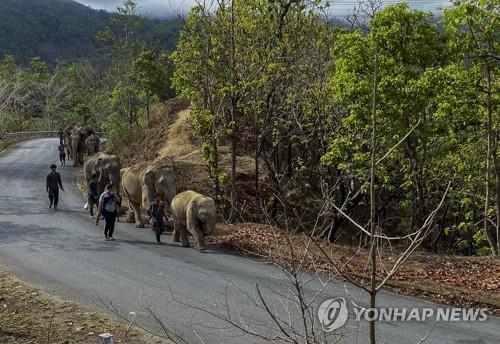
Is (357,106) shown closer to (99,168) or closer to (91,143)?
(99,168)

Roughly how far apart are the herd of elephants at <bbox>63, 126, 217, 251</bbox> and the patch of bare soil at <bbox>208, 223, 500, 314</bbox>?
0.97 meters

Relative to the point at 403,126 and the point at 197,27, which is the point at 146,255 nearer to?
the point at 403,126

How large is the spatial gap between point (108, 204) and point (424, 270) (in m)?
8.14

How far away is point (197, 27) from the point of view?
2366cm

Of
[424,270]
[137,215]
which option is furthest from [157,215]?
[424,270]

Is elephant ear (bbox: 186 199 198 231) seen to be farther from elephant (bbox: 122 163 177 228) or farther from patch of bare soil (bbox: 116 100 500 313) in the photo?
elephant (bbox: 122 163 177 228)

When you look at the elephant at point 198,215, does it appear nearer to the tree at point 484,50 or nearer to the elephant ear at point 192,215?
the elephant ear at point 192,215

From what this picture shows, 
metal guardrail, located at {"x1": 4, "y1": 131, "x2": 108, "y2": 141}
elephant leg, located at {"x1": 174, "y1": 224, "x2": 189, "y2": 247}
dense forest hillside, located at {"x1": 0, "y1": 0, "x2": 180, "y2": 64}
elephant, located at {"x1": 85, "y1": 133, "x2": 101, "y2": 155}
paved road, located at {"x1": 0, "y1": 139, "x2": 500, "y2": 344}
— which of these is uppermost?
dense forest hillside, located at {"x1": 0, "y1": 0, "x2": 180, "y2": 64}

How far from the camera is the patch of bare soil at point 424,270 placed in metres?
11.5

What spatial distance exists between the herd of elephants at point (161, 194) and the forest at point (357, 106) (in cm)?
137

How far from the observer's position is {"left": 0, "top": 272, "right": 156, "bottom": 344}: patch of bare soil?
905cm

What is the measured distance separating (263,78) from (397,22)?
15.7ft

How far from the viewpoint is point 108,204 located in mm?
15758

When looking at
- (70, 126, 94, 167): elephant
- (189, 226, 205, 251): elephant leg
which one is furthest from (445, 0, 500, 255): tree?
(70, 126, 94, 167): elephant
